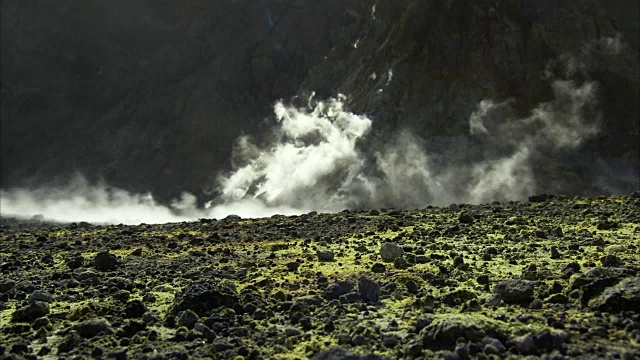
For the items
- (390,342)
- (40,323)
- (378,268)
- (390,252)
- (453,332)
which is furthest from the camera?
(390,252)

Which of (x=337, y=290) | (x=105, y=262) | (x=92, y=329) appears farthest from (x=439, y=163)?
(x=92, y=329)

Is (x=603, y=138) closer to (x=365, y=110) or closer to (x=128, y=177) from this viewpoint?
(x=365, y=110)

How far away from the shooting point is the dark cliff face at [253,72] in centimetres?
3594

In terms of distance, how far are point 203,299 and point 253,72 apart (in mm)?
41690

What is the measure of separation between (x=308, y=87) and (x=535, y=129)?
14.6 metres

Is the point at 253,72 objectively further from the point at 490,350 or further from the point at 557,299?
the point at 490,350

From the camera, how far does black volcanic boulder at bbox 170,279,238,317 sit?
28.4ft

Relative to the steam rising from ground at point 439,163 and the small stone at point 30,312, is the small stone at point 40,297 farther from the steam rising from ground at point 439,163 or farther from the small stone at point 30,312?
the steam rising from ground at point 439,163

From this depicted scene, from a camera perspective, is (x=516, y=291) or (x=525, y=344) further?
(x=516, y=291)

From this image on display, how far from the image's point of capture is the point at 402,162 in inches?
1377

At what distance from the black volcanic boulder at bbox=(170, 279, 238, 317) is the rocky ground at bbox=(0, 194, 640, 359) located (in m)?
0.02

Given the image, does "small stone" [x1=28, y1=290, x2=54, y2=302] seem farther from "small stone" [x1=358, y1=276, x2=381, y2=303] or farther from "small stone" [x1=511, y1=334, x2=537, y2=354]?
"small stone" [x1=511, y1=334, x2=537, y2=354]

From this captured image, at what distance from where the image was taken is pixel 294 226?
18688mm

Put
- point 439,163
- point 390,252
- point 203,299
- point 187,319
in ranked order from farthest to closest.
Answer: point 439,163, point 390,252, point 203,299, point 187,319
